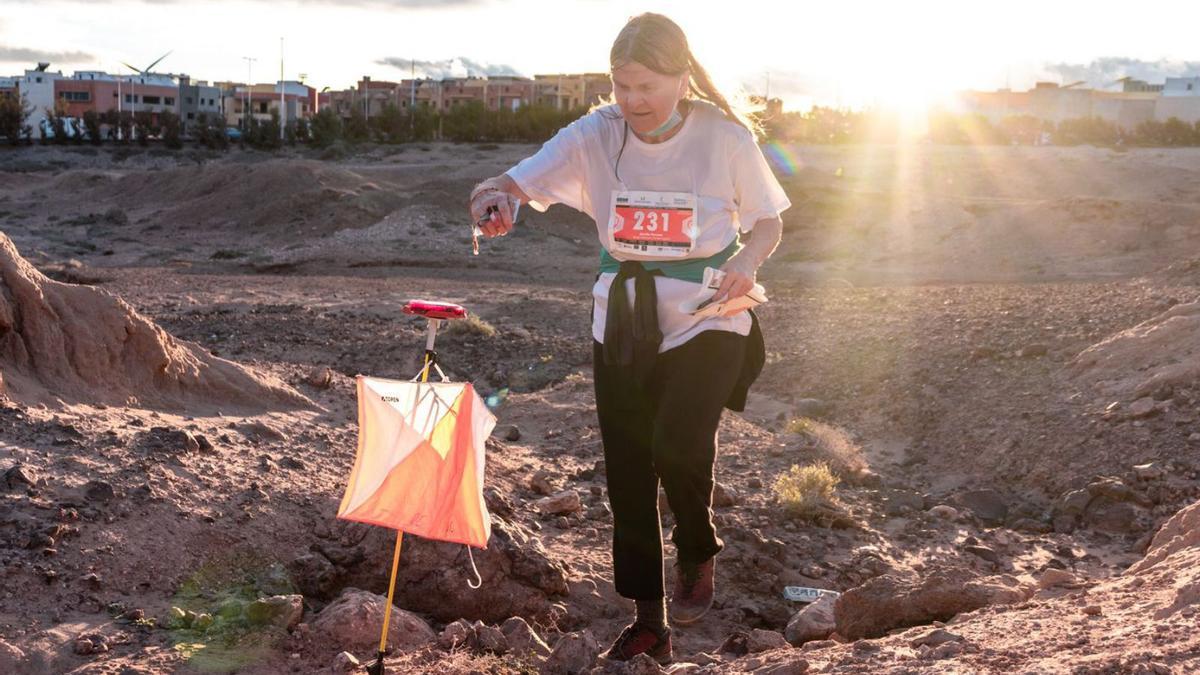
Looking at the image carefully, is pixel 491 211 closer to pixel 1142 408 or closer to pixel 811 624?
pixel 811 624

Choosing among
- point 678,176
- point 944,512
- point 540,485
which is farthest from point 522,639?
point 944,512

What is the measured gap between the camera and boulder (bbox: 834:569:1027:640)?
422 cm

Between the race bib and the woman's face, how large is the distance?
191 millimetres

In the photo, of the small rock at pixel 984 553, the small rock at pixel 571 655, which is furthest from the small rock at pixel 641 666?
the small rock at pixel 984 553

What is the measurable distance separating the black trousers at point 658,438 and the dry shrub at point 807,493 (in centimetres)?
247

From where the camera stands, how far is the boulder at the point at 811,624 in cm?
439

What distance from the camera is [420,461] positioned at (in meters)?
3.20

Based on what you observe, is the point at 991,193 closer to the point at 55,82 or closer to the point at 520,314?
the point at 520,314

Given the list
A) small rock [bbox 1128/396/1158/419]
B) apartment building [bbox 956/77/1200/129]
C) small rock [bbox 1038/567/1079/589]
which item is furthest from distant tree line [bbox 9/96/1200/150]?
small rock [bbox 1038/567/1079/589]

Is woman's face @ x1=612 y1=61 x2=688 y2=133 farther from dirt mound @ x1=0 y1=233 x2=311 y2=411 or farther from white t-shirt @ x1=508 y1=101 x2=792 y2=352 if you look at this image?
dirt mound @ x1=0 y1=233 x2=311 y2=411

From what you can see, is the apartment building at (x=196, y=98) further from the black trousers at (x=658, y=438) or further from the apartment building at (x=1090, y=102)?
the black trousers at (x=658, y=438)

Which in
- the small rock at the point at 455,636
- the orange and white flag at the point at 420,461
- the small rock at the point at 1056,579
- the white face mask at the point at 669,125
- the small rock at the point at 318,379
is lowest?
the small rock at the point at 1056,579

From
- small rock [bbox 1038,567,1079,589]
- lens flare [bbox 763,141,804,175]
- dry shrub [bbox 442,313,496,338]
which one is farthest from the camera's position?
lens flare [bbox 763,141,804,175]

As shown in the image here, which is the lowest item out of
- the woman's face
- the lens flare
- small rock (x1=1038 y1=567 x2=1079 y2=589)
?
small rock (x1=1038 y1=567 x2=1079 y2=589)
